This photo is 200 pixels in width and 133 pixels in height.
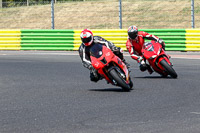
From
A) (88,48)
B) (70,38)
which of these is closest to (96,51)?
(88,48)

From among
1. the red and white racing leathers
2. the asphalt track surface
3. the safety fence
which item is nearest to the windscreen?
the asphalt track surface

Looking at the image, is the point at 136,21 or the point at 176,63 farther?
the point at 136,21

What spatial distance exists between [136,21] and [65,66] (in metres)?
16.7

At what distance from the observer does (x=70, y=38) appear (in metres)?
22.9

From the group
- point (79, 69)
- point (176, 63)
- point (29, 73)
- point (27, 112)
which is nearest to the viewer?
point (27, 112)

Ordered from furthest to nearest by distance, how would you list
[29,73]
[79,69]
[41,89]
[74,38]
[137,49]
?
1. [74,38]
2. [79,69]
3. [29,73]
4. [137,49]
5. [41,89]

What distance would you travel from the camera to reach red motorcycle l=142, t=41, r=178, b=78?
12953 mm

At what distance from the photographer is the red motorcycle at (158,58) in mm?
12953

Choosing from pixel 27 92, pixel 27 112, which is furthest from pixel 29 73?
pixel 27 112

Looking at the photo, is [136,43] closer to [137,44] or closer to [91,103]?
[137,44]

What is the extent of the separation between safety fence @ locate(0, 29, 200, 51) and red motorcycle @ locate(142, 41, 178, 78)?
25.7 ft

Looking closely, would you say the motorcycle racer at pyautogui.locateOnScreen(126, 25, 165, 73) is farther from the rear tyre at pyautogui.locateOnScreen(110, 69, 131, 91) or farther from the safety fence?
the safety fence

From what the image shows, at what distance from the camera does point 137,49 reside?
13.8m

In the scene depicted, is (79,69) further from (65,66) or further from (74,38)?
(74,38)
